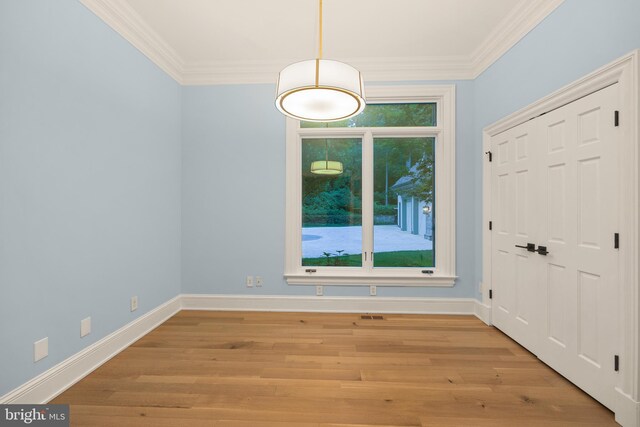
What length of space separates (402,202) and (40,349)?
3627mm

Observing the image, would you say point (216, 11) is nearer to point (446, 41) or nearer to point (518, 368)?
point (446, 41)

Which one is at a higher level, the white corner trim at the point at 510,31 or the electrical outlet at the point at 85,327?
the white corner trim at the point at 510,31

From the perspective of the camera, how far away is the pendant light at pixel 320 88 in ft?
5.80

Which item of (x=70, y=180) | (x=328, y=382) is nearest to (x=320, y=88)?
(x=70, y=180)

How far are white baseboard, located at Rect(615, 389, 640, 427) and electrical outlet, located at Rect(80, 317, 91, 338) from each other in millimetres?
3722

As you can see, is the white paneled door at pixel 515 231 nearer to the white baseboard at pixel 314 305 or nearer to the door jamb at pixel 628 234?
the white baseboard at pixel 314 305

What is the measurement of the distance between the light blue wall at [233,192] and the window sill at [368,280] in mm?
95

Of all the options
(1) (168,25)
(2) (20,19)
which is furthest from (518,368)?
(1) (168,25)

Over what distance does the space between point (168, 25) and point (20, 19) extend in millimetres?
1361

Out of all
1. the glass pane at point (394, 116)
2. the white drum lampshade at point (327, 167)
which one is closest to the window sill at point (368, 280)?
the white drum lampshade at point (327, 167)

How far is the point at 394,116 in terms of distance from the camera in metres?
3.73

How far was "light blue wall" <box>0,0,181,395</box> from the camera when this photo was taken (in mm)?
1743

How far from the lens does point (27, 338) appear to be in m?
1.82

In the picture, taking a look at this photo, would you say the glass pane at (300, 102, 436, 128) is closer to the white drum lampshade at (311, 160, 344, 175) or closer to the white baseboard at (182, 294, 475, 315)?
the white drum lampshade at (311, 160, 344, 175)
